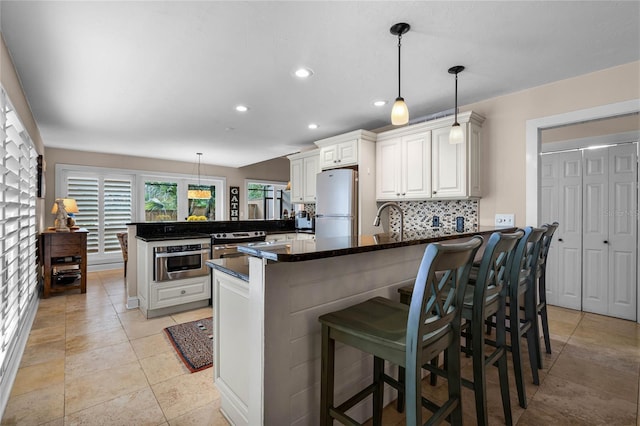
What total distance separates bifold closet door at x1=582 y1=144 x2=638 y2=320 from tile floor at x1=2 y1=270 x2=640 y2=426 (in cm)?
30

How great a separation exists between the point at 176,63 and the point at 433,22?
1935mm

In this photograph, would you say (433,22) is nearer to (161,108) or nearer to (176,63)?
(176,63)

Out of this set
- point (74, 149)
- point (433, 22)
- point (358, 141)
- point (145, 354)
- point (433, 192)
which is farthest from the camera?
point (74, 149)

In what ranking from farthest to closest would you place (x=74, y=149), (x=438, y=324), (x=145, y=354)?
(x=74, y=149), (x=145, y=354), (x=438, y=324)

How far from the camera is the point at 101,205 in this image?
20.1ft

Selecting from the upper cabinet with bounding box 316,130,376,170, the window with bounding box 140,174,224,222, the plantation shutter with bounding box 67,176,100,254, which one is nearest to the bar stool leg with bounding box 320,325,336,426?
the upper cabinet with bounding box 316,130,376,170

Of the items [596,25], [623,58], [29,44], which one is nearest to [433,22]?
[596,25]

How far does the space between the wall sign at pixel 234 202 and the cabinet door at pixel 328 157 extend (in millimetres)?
3971

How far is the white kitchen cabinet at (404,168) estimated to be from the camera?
345cm

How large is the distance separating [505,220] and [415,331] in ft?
8.38

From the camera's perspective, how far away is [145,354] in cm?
252

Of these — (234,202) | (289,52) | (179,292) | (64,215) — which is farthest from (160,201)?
(289,52)

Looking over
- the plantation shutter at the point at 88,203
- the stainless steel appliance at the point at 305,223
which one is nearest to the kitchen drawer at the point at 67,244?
the plantation shutter at the point at 88,203

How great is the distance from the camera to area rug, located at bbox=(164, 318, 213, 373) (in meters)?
2.37
